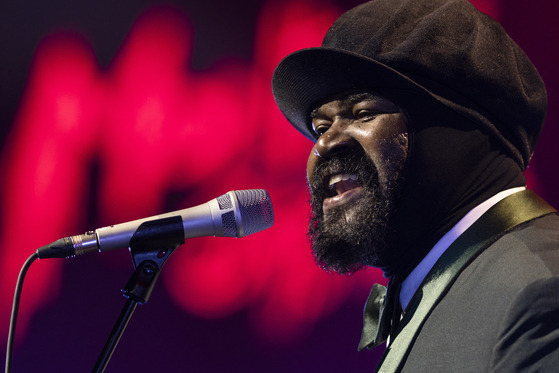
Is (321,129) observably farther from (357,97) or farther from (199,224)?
(199,224)

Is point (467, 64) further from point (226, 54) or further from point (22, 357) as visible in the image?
point (22, 357)

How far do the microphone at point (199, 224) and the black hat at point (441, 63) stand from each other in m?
0.42

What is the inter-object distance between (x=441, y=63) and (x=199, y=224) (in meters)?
0.73

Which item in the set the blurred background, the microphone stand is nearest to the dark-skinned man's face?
the microphone stand

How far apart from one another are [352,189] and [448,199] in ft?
0.82

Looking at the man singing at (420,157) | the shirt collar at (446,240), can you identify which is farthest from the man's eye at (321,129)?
the shirt collar at (446,240)

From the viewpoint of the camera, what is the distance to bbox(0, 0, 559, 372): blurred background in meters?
2.43

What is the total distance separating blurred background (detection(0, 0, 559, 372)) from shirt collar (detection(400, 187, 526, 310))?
44.1 inches

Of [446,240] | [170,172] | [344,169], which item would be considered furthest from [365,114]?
[170,172]

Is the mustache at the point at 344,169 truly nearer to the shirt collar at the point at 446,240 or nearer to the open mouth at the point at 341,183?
the open mouth at the point at 341,183

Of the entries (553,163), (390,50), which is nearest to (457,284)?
(390,50)

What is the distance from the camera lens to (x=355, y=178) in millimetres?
1541

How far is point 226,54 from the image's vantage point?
273cm

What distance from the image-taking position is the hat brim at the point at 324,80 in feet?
4.97
